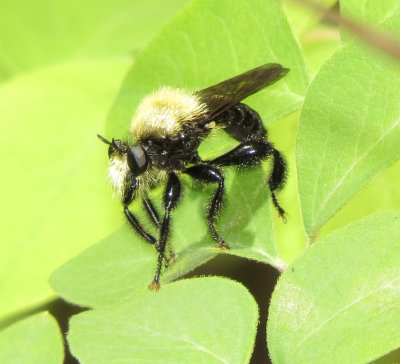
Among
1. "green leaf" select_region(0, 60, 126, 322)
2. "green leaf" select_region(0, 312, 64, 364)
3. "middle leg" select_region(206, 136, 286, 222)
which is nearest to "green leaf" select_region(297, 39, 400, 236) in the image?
"middle leg" select_region(206, 136, 286, 222)

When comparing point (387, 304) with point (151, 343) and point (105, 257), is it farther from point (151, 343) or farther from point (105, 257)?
point (105, 257)

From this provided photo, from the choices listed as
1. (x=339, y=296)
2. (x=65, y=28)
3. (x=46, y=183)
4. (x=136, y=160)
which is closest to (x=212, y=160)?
(x=136, y=160)

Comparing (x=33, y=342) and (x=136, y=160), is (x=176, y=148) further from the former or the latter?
(x=33, y=342)

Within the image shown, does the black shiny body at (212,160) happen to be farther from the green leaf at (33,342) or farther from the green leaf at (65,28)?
the green leaf at (65,28)

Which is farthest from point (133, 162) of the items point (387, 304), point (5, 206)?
point (387, 304)

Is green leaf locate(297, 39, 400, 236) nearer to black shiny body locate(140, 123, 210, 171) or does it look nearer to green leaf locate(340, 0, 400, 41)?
green leaf locate(340, 0, 400, 41)

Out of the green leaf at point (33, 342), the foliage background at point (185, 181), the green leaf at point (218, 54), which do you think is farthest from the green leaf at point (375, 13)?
the green leaf at point (33, 342)
